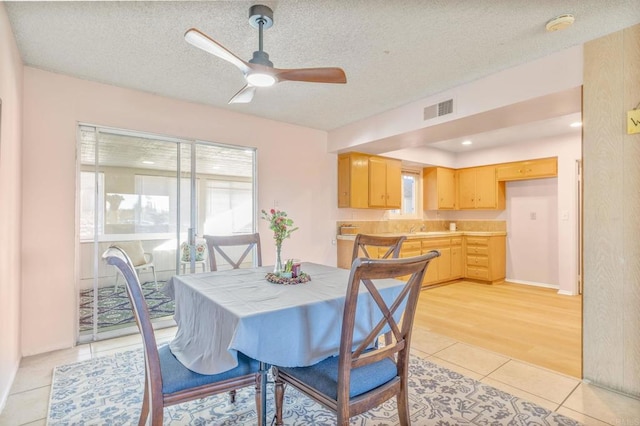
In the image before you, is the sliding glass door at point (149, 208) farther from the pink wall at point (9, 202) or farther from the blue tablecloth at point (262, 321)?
the blue tablecloth at point (262, 321)

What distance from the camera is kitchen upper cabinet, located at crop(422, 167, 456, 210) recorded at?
6371 mm

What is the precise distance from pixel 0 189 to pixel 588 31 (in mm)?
4054

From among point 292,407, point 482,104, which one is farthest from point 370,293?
point 482,104

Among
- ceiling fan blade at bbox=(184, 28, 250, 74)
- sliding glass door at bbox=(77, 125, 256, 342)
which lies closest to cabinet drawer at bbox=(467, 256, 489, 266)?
sliding glass door at bbox=(77, 125, 256, 342)

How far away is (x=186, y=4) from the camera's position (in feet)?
A: 6.76

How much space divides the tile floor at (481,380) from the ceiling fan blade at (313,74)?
2.36 metres

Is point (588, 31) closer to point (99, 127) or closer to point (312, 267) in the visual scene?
point (312, 267)

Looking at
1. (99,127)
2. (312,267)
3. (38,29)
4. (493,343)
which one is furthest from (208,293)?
(493,343)

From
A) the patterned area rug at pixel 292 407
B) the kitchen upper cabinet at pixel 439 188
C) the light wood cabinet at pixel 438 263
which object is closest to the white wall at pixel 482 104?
the light wood cabinet at pixel 438 263

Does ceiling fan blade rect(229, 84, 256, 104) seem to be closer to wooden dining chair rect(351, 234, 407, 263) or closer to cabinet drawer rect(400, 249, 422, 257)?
wooden dining chair rect(351, 234, 407, 263)

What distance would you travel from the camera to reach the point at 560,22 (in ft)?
7.17

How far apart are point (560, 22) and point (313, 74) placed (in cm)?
167

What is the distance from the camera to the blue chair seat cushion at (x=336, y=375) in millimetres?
1436

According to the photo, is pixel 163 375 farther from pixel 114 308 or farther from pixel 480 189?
pixel 480 189
